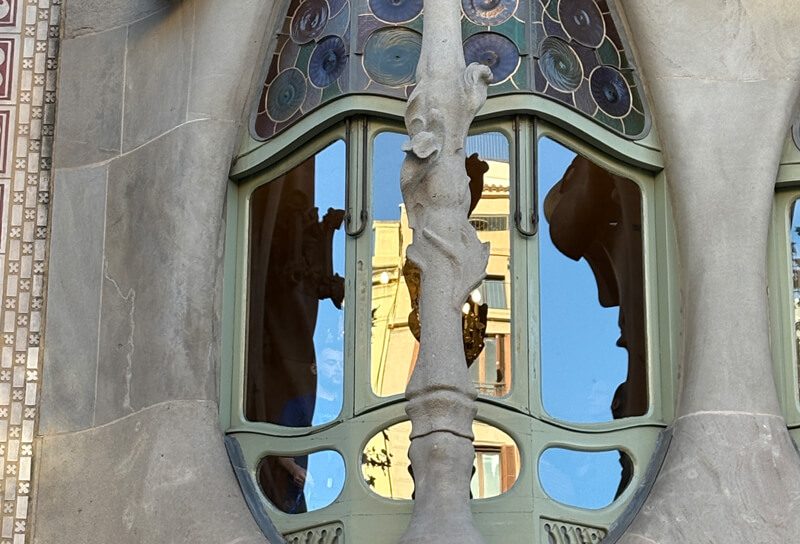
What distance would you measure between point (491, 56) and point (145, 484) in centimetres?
274

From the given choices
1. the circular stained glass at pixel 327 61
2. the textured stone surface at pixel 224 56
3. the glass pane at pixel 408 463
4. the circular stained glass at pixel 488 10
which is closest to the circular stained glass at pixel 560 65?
the circular stained glass at pixel 488 10

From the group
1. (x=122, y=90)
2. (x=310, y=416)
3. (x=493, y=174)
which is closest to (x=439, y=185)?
(x=493, y=174)

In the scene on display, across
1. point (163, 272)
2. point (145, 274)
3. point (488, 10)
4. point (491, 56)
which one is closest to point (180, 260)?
point (163, 272)

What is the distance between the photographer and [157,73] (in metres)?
11.9

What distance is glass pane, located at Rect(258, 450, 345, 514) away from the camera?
10945mm

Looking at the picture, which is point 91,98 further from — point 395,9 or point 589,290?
point 589,290

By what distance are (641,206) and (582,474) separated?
1.47 metres

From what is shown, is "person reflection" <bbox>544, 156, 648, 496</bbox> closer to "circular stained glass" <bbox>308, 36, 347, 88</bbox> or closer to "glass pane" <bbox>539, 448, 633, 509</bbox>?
"glass pane" <bbox>539, 448, 633, 509</bbox>

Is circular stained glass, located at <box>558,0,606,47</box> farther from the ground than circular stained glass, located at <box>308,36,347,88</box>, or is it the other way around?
circular stained glass, located at <box>558,0,606,47</box>

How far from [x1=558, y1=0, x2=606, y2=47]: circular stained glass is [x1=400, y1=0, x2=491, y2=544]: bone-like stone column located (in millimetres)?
677

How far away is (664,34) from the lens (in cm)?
1156

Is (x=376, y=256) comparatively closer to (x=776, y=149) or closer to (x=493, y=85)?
(x=493, y=85)

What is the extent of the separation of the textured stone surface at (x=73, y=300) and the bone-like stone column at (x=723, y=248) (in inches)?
114

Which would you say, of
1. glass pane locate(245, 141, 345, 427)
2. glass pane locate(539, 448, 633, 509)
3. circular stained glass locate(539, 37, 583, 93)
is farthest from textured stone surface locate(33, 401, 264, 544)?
circular stained glass locate(539, 37, 583, 93)
